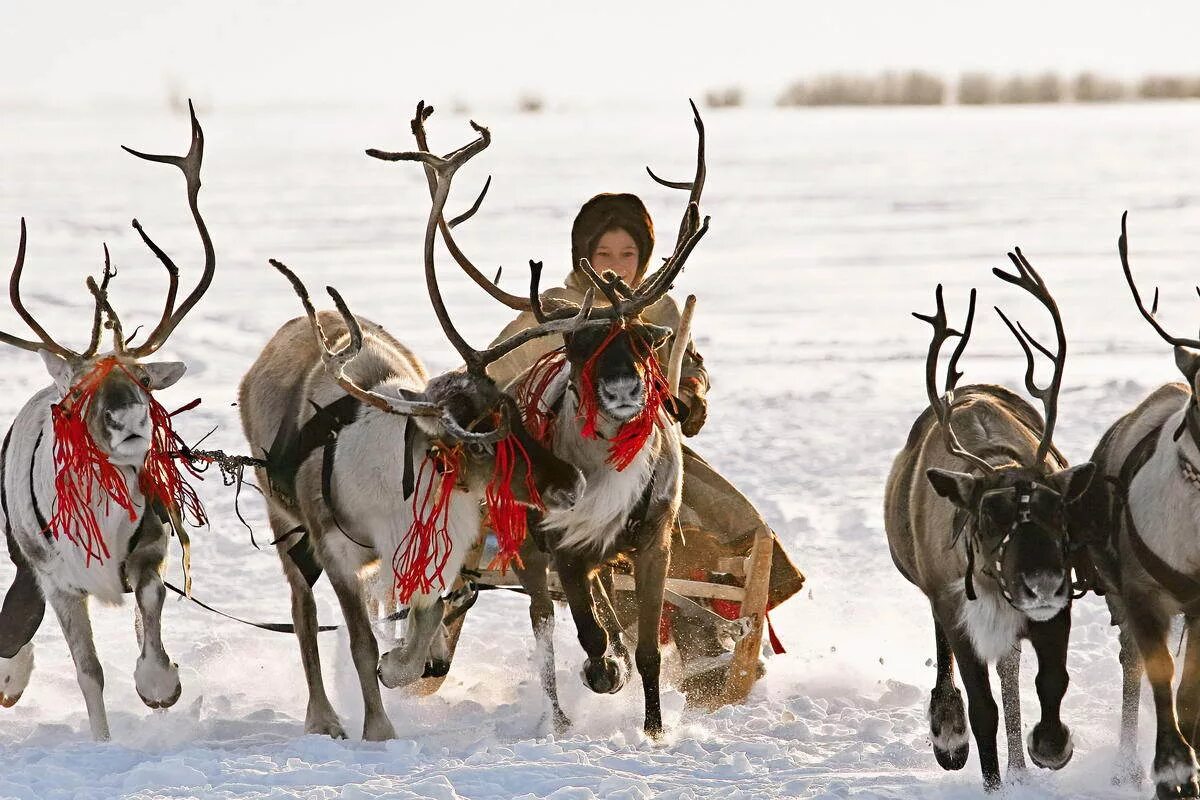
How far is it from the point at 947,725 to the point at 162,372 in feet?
10.7

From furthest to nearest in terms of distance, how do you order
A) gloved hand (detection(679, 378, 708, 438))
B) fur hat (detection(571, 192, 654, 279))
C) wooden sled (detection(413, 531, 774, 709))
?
fur hat (detection(571, 192, 654, 279))
gloved hand (detection(679, 378, 708, 438))
wooden sled (detection(413, 531, 774, 709))

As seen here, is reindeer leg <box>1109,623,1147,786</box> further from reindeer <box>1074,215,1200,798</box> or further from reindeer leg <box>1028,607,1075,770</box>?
reindeer leg <box>1028,607,1075,770</box>

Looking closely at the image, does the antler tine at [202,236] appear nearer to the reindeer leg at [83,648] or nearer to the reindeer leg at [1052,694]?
the reindeer leg at [83,648]

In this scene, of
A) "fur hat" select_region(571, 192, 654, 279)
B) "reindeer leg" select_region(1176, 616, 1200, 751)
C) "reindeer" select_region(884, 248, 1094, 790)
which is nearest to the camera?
"reindeer" select_region(884, 248, 1094, 790)

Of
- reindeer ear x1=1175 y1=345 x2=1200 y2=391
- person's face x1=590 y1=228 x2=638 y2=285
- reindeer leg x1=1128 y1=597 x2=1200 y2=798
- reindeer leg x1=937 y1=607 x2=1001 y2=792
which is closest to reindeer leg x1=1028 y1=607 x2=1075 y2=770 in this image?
reindeer leg x1=937 y1=607 x2=1001 y2=792

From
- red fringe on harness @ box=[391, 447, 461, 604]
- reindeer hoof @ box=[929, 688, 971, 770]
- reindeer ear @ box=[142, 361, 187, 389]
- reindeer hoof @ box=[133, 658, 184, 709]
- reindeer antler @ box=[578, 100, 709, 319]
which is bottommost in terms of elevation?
reindeer hoof @ box=[929, 688, 971, 770]

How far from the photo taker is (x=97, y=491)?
6348 millimetres

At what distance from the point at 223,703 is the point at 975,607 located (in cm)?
342

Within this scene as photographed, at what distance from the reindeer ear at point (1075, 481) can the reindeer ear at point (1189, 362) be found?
0.43 metres

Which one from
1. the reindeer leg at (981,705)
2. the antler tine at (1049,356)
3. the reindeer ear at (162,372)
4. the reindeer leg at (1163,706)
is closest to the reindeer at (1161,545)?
the reindeer leg at (1163,706)

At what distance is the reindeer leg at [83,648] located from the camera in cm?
650

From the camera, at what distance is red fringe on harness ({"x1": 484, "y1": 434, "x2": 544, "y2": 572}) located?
623cm

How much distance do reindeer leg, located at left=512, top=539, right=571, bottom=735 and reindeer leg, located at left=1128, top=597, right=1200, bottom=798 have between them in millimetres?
2383

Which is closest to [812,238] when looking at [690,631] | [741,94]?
[690,631]
